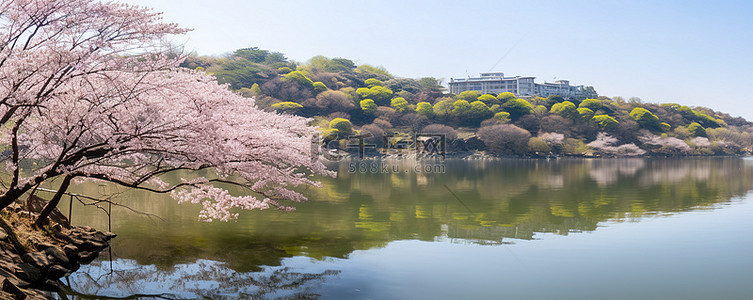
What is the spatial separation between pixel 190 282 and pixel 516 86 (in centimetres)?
10812

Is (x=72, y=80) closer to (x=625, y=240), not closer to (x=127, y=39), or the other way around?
(x=127, y=39)

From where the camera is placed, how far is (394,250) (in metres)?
10.4

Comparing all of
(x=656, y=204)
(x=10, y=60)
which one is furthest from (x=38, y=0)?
(x=656, y=204)

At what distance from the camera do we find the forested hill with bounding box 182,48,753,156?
66188mm

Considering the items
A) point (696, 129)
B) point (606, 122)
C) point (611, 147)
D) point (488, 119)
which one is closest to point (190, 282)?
point (488, 119)

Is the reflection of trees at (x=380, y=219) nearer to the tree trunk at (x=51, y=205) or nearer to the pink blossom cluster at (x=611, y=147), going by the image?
the tree trunk at (x=51, y=205)

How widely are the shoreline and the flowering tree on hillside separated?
0.43 metres

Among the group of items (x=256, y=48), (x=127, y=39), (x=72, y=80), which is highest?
(x=256, y=48)

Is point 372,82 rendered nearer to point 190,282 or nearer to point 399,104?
point 399,104

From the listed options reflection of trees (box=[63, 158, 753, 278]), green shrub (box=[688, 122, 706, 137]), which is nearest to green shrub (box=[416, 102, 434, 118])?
green shrub (box=[688, 122, 706, 137])

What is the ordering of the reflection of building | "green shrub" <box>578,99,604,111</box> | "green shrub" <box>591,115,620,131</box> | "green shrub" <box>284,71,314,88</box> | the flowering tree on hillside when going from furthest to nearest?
the reflection of building < "green shrub" <box>578,99,604,111</box> < "green shrub" <box>284,71,314,88</box> < "green shrub" <box>591,115,620,131</box> < the flowering tree on hillside

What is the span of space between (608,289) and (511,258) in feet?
6.93

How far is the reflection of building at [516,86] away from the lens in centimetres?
10856

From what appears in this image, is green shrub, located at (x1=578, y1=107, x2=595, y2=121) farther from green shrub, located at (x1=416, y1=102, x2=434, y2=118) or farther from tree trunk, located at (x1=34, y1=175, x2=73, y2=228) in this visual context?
tree trunk, located at (x1=34, y1=175, x2=73, y2=228)
